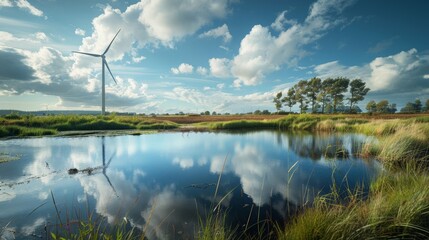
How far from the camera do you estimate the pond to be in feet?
13.6

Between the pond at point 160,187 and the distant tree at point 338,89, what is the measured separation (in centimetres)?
5229

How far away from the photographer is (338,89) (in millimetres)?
55375

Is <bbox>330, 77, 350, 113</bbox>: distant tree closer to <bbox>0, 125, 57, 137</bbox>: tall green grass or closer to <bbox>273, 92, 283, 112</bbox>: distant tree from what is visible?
<bbox>273, 92, 283, 112</bbox>: distant tree

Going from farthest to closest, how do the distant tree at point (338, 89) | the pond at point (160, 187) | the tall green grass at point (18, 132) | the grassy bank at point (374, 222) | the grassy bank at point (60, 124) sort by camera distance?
the distant tree at point (338, 89) → the grassy bank at point (60, 124) → the tall green grass at point (18, 132) → the pond at point (160, 187) → the grassy bank at point (374, 222)

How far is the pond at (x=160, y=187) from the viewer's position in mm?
4156

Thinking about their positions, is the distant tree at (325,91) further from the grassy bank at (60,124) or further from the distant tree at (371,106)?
the grassy bank at (60,124)

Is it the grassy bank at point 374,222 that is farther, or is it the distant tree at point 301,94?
the distant tree at point 301,94

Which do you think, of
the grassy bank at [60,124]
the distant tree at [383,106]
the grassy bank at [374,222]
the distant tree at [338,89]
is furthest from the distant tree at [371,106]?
the grassy bank at [374,222]

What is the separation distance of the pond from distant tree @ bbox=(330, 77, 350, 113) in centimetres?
5229

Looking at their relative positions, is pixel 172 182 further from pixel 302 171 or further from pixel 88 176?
pixel 302 171

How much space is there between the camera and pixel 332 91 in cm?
5553

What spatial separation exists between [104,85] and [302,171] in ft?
119

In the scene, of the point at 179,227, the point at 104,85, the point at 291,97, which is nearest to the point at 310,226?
the point at 179,227

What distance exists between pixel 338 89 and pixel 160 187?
60.8 meters
